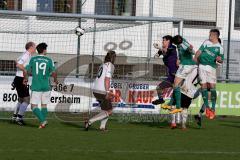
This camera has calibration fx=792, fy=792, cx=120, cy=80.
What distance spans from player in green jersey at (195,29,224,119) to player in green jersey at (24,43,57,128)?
346 cm

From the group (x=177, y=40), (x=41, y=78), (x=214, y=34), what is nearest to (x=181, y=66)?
(x=177, y=40)

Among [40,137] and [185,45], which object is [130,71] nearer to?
[185,45]

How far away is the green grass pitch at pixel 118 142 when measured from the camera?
41.7 feet

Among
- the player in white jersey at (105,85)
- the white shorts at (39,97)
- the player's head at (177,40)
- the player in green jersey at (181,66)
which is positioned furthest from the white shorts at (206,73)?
the white shorts at (39,97)

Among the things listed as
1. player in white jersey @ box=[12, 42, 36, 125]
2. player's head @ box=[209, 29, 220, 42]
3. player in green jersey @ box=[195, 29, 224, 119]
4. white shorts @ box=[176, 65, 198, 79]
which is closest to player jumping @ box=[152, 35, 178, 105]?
white shorts @ box=[176, 65, 198, 79]

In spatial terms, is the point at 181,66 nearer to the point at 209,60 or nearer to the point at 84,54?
the point at 209,60

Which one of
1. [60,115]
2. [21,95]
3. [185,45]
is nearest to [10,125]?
[21,95]

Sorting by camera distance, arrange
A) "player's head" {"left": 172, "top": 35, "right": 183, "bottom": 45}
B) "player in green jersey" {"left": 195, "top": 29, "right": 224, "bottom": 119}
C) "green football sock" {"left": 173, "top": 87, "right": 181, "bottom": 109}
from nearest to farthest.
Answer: "player's head" {"left": 172, "top": 35, "right": 183, "bottom": 45} → "player in green jersey" {"left": 195, "top": 29, "right": 224, "bottom": 119} → "green football sock" {"left": 173, "top": 87, "right": 181, "bottom": 109}

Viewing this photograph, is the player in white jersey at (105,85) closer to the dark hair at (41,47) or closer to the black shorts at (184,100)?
the dark hair at (41,47)

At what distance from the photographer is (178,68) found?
60.1 feet

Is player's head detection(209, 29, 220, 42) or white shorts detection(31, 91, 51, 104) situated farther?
player's head detection(209, 29, 220, 42)

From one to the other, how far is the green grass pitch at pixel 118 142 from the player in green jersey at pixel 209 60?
2.85 ft

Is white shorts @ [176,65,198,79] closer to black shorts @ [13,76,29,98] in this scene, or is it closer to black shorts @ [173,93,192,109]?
black shorts @ [173,93,192,109]

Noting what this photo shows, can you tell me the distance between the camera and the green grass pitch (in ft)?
41.7
